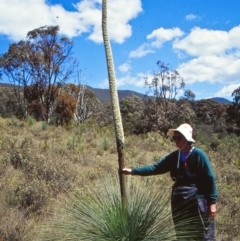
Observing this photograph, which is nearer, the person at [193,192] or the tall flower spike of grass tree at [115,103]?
the tall flower spike of grass tree at [115,103]

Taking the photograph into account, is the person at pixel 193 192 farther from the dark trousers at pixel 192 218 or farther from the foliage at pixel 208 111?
the foliage at pixel 208 111

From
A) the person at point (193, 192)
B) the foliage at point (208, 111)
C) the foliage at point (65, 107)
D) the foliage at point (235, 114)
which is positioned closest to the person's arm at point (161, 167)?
the person at point (193, 192)

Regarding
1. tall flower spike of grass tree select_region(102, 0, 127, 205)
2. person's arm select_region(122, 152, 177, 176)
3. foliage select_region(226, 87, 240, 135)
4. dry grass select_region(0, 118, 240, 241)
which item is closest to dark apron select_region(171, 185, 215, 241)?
person's arm select_region(122, 152, 177, 176)

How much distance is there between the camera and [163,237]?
3.18 m

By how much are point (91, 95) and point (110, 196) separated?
107ft

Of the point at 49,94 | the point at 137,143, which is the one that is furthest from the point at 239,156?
the point at 49,94

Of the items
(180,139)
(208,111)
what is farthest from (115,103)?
(208,111)

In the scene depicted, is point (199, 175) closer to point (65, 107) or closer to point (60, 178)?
point (60, 178)

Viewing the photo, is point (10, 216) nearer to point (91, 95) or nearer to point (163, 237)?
point (163, 237)

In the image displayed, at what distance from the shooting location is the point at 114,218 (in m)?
3.18

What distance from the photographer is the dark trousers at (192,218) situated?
326 cm

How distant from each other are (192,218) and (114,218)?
2.22 ft

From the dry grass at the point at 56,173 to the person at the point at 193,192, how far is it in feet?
1.92

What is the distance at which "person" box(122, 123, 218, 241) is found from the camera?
3.31 meters
